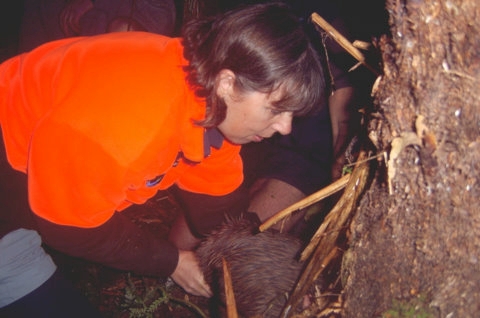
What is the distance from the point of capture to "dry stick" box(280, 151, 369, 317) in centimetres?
140

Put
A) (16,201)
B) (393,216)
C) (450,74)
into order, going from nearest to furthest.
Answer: (450,74) → (393,216) → (16,201)

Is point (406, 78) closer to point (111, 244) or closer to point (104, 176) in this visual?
point (104, 176)

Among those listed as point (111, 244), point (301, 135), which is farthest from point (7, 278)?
point (301, 135)

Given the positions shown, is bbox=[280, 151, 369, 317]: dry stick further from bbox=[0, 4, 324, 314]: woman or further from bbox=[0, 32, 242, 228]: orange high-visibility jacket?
bbox=[0, 32, 242, 228]: orange high-visibility jacket

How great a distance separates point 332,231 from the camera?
1492 mm

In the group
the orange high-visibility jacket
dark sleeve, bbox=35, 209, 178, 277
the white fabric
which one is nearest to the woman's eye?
the orange high-visibility jacket

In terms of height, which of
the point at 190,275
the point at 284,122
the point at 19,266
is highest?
the point at 284,122

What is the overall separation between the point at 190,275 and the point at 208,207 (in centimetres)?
54

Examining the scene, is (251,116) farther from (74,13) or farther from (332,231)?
(74,13)

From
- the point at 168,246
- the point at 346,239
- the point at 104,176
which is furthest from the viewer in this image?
the point at 168,246

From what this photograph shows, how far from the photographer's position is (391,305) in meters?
1.27

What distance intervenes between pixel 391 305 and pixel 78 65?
1.59 m

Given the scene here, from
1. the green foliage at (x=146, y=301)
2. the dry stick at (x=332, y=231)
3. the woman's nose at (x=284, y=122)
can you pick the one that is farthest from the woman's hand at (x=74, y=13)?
the dry stick at (x=332, y=231)

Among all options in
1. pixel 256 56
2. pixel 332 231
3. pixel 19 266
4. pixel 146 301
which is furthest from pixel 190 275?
pixel 256 56
